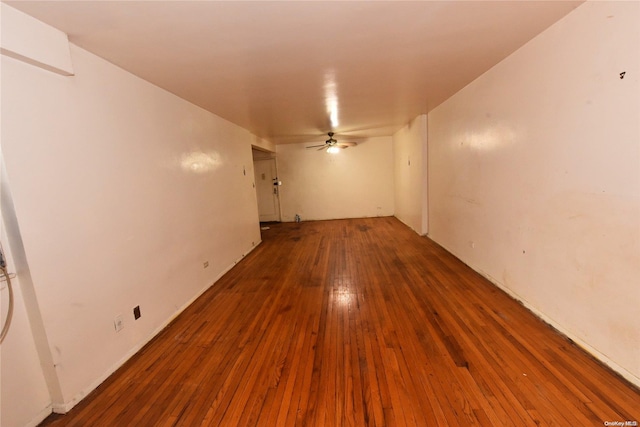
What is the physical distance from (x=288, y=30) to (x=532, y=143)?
2172 mm

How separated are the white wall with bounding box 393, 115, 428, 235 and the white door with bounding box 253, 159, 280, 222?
3.55 m

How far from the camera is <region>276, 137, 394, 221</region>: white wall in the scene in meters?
7.62

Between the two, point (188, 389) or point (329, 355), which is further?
point (329, 355)

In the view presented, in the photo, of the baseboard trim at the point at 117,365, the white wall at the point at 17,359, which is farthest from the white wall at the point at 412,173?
the white wall at the point at 17,359

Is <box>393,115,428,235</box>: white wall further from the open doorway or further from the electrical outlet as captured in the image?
the electrical outlet

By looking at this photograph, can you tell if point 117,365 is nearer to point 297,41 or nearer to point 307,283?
point 307,283

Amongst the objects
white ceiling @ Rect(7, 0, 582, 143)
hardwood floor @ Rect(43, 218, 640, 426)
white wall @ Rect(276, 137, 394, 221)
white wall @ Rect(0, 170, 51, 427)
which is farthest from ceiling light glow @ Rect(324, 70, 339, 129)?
white wall @ Rect(276, 137, 394, 221)

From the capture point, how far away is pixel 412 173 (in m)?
5.72

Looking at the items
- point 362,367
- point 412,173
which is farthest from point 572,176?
point 412,173

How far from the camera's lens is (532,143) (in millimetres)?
2232

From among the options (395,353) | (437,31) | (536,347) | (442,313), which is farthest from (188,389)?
(437,31)

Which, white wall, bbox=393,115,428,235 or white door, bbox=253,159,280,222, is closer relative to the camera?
white wall, bbox=393,115,428,235

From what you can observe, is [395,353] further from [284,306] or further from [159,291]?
[159,291]

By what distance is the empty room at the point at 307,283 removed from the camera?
148 centimetres
